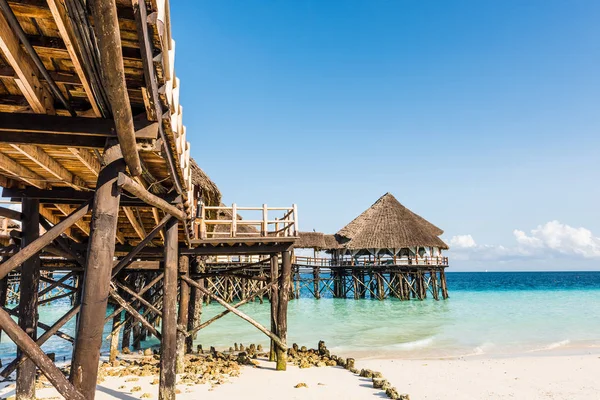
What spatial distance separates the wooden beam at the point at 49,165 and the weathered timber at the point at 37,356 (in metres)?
2.12

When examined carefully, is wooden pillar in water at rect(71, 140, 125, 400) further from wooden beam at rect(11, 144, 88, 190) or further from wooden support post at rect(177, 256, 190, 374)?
wooden support post at rect(177, 256, 190, 374)

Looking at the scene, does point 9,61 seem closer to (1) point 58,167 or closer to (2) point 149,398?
(1) point 58,167

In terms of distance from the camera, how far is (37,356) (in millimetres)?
2709

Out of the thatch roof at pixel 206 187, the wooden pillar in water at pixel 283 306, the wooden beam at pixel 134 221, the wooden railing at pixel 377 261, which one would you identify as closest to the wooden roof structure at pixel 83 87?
the wooden beam at pixel 134 221

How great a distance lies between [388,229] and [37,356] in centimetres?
3203

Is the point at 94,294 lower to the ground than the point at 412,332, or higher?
higher

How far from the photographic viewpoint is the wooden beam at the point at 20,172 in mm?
4465

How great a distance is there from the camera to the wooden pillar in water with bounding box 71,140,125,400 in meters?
3.00

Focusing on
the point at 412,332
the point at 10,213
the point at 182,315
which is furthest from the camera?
the point at 412,332

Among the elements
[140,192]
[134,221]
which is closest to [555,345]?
[134,221]

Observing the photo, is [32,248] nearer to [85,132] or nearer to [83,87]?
[85,132]

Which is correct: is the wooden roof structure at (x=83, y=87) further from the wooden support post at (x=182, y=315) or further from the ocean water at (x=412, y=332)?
the ocean water at (x=412, y=332)

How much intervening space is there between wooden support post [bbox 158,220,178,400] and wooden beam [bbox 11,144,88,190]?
1.34m

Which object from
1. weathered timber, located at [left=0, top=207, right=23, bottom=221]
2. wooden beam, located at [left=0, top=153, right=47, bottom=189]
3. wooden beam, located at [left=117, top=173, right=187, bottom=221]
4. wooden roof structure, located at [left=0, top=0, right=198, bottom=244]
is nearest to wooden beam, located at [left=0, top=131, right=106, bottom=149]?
wooden roof structure, located at [left=0, top=0, right=198, bottom=244]
